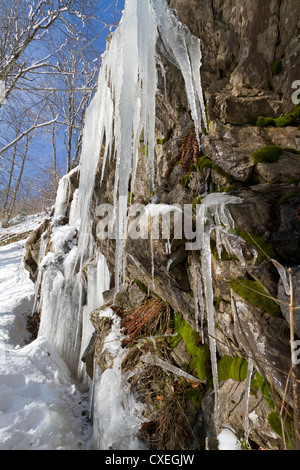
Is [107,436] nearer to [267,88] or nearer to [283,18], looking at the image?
[267,88]

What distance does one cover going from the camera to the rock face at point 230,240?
5.36 feet

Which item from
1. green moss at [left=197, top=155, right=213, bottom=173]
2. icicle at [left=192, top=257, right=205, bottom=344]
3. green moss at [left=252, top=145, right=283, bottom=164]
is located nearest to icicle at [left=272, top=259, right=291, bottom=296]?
icicle at [left=192, top=257, right=205, bottom=344]

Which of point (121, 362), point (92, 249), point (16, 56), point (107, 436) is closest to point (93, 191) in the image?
point (92, 249)

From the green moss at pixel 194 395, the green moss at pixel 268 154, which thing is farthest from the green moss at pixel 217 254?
the green moss at pixel 194 395

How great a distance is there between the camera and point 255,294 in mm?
1650

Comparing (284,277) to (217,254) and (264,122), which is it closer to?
(217,254)

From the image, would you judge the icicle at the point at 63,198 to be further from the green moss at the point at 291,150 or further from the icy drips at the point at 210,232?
the green moss at the point at 291,150

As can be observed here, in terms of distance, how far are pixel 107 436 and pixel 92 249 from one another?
3422 mm

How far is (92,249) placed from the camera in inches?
199

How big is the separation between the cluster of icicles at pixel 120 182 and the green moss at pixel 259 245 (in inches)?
5.7

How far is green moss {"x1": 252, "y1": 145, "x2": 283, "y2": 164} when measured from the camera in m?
2.19

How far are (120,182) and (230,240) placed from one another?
1194 mm

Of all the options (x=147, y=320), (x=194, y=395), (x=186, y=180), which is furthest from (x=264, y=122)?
(x=194, y=395)

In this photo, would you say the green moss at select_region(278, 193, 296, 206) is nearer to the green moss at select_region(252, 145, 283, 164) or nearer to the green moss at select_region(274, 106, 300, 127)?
the green moss at select_region(252, 145, 283, 164)
